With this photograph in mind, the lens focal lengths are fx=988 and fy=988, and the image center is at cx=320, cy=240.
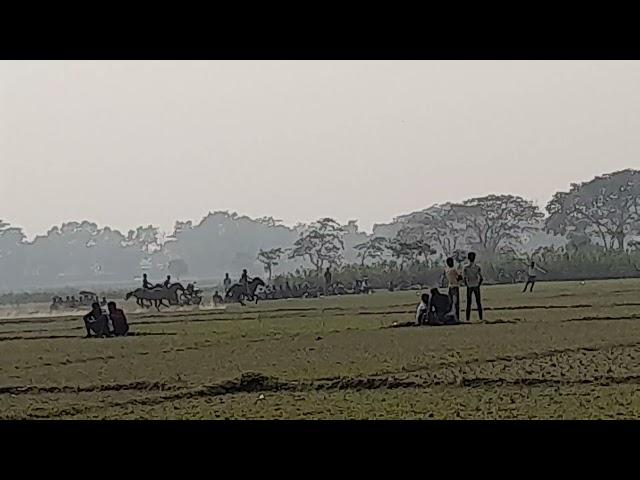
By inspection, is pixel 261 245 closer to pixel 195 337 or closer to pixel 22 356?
pixel 195 337

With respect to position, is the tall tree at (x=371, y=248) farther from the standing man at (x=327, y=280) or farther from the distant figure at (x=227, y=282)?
the distant figure at (x=227, y=282)

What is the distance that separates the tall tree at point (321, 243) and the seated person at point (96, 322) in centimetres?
114

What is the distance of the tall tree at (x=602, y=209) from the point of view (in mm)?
5484

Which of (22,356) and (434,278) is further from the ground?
(434,278)

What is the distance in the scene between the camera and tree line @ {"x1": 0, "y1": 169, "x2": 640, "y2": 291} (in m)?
5.49

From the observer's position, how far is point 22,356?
5293 millimetres

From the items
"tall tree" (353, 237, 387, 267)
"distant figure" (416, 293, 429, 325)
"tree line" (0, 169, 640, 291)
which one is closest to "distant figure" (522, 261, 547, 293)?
"tree line" (0, 169, 640, 291)

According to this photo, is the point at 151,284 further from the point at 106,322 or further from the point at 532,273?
the point at 532,273

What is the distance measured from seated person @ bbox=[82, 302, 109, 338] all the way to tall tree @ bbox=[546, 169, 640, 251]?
2.58 meters

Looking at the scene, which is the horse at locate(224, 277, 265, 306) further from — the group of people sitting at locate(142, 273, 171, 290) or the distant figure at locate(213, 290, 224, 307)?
the group of people sitting at locate(142, 273, 171, 290)

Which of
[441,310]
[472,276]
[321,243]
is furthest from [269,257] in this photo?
[472,276]

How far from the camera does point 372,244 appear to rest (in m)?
5.66
